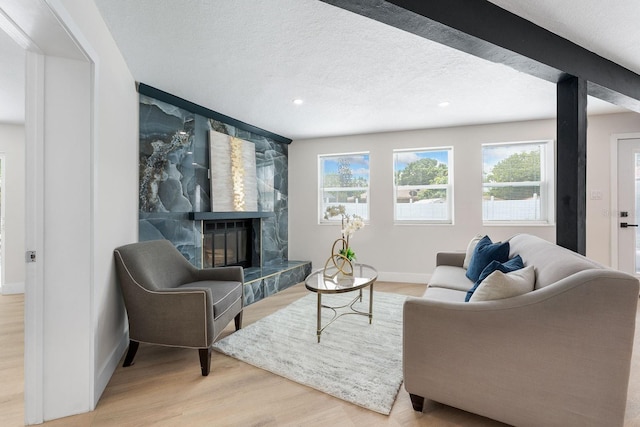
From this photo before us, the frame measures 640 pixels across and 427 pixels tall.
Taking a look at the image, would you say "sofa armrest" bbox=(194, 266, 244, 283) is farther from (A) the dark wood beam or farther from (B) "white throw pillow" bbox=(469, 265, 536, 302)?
(A) the dark wood beam

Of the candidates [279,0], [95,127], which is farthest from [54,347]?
[279,0]

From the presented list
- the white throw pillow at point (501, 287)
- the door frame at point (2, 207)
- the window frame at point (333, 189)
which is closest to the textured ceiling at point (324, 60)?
the window frame at point (333, 189)

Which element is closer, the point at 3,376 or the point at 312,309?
the point at 3,376

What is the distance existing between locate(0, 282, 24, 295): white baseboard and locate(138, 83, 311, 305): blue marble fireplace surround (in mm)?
2754

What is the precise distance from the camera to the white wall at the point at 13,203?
4020 mm

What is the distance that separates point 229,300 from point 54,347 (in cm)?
105

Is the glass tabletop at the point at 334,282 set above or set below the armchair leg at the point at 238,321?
above

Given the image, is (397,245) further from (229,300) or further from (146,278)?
(146,278)

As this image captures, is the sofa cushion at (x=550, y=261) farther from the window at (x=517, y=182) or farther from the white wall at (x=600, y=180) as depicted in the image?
the white wall at (x=600, y=180)

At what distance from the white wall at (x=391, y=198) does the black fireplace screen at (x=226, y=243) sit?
94 centimetres

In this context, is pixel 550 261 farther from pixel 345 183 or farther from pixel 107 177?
pixel 345 183

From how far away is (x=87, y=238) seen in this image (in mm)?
1685

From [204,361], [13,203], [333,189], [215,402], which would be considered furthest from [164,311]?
[13,203]

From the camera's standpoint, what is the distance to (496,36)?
5.80 feet
